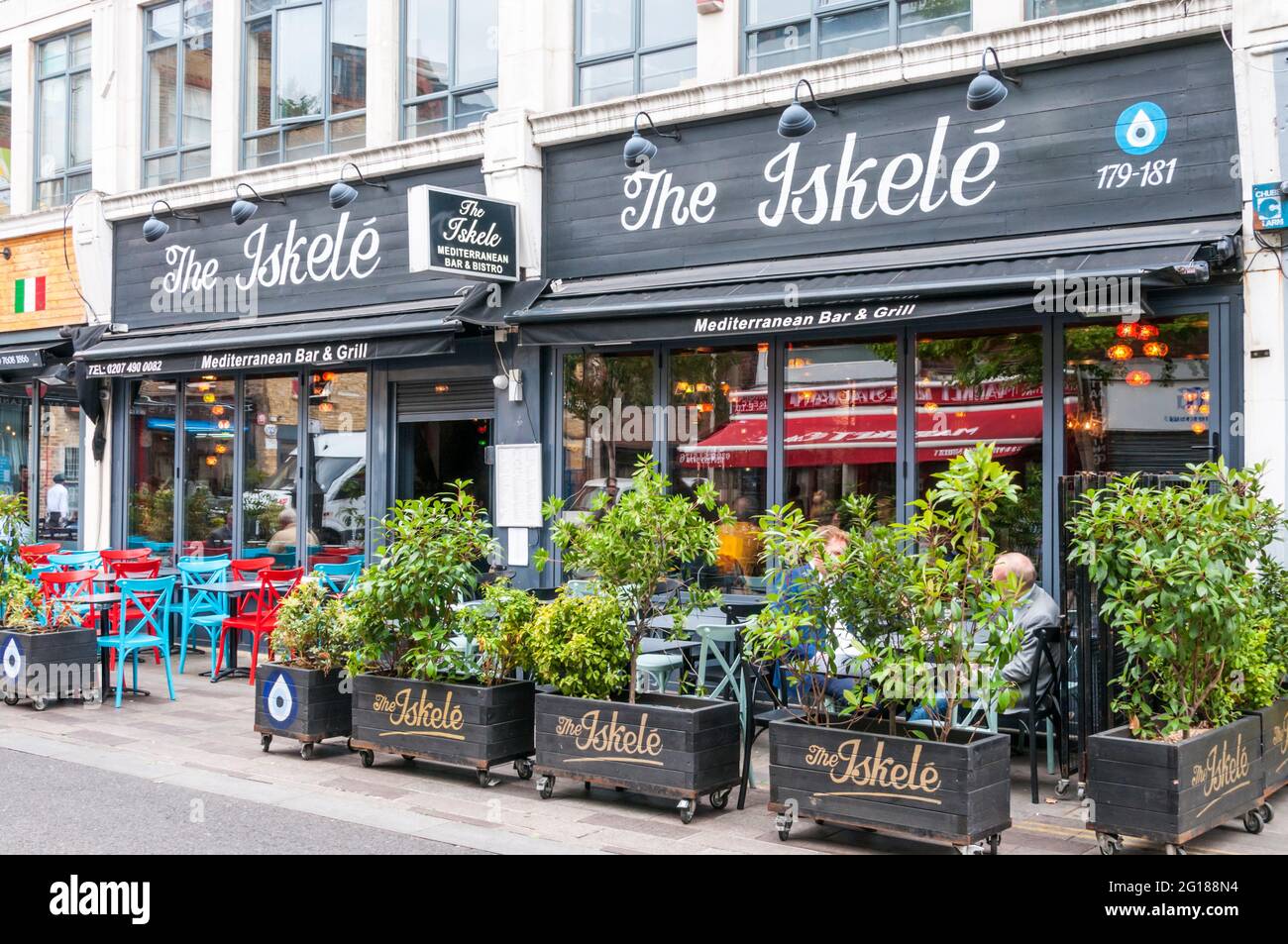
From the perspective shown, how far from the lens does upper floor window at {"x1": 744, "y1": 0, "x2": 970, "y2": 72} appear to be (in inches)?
405

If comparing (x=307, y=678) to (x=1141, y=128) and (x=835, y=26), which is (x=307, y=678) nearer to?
(x=835, y=26)

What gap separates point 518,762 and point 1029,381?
15.1 feet

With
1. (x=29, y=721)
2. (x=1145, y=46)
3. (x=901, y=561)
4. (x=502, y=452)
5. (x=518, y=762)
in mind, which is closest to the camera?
(x=901, y=561)

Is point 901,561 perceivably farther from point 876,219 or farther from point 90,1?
point 90,1

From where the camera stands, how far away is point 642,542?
7.34m

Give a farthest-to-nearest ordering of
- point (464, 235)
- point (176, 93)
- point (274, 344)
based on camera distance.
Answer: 1. point (176, 93)
2. point (274, 344)
3. point (464, 235)

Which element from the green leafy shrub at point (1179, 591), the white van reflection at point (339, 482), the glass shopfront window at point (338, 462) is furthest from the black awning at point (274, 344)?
the green leafy shrub at point (1179, 591)

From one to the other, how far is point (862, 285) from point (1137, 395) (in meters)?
2.07

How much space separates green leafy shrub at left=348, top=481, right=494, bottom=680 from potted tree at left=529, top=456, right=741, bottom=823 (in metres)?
0.73

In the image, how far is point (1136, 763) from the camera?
19.7ft

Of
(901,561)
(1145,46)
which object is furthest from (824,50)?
(901,561)

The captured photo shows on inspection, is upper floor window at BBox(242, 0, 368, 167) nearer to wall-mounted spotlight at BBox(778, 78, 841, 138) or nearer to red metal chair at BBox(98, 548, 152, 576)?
red metal chair at BBox(98, 548, 152, 576)

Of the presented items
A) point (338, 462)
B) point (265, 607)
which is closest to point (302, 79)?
point (338, 462)

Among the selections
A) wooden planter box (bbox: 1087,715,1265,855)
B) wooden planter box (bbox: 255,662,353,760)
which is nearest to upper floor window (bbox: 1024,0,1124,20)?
wooden planter box (bbox: 1087,715,1265,855)
